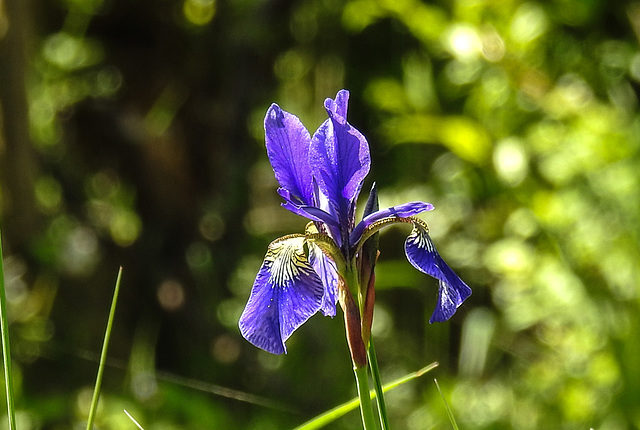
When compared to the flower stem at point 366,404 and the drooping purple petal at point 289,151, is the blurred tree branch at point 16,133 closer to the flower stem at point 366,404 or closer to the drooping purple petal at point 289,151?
the drooping purple petal at point 289,151

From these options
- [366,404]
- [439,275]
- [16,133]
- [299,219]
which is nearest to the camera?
[366,404]

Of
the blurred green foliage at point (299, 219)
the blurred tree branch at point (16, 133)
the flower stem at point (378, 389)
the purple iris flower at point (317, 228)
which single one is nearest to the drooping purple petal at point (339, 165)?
the purple iris flower at point (317, 228)

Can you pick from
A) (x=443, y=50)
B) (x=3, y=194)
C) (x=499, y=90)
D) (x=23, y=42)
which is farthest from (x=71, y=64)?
(x=499, y=90)

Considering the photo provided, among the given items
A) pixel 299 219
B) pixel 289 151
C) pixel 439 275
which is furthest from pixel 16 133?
pixel 439 275

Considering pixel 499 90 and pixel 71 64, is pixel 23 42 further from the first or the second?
pixel 499 90

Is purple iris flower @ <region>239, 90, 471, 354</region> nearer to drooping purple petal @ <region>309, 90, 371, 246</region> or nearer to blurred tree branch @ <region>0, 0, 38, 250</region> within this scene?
drooping purple petal @ <region>309, 90, 371, 246</region>

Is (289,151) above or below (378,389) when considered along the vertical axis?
above

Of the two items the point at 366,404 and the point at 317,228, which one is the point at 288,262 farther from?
the point at 366,404
